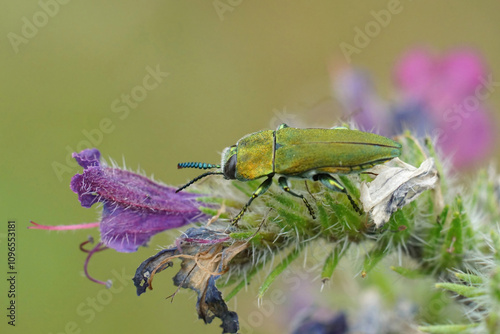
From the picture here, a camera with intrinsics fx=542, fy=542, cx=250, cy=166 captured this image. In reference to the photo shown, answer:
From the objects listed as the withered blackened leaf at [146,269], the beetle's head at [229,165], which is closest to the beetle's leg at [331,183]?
the beetle's head at [229,165]

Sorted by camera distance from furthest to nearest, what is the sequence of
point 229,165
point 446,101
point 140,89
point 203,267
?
point 140,89, point 446,101, point 229,165, point 203,267

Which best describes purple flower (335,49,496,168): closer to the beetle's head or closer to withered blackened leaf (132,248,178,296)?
the beetle's head

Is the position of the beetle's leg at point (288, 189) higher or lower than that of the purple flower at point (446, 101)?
higher

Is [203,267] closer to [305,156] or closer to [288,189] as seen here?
[288,189]

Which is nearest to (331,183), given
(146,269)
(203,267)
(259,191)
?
(259,191)

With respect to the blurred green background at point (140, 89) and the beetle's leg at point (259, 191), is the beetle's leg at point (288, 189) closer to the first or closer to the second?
the beetle's leg at point (259, 191)

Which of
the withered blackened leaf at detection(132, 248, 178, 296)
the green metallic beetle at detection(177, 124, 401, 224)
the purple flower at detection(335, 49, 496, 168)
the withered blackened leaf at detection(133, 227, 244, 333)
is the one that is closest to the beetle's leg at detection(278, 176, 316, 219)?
the green metallic beetle at detection(177, 124, 401, 224)

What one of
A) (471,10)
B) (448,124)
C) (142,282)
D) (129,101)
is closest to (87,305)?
(129,101)
